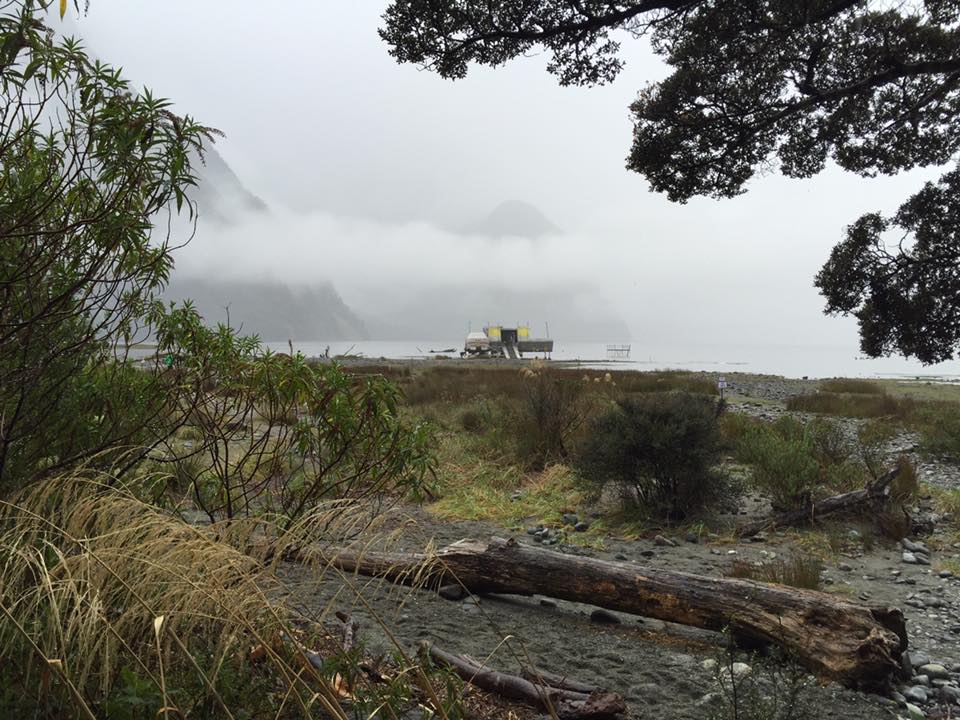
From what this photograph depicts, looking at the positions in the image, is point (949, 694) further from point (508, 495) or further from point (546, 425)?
point (546, 425)

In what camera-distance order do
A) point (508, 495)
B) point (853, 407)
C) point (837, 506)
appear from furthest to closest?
point (853, 407) < point (508, 495) < point (837, 506)

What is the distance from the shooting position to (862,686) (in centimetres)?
337

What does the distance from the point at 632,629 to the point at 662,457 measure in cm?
324

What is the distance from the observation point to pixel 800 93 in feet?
24.9

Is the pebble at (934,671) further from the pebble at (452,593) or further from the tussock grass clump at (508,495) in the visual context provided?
→ the tussock grass clump at (508,495)

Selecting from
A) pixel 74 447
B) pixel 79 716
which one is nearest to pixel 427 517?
pixel 74 447

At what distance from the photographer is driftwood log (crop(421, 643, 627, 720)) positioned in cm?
287

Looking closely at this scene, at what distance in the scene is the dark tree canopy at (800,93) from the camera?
6.64 m

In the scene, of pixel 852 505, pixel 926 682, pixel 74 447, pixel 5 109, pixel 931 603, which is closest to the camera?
pixel 5 109

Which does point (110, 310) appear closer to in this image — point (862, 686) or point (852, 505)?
point (862, 686)

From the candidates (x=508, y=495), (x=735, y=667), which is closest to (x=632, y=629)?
(x=735, y=667)

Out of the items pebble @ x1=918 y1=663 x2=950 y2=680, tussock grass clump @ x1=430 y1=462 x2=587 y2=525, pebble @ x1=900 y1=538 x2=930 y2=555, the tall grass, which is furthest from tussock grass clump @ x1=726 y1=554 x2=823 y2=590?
the tall grass

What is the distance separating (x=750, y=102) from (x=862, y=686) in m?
6.31

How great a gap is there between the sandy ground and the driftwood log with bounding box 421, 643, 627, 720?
167mm
